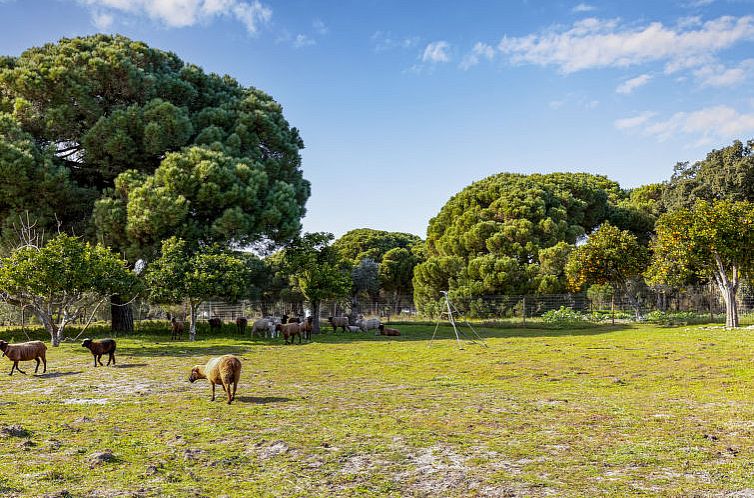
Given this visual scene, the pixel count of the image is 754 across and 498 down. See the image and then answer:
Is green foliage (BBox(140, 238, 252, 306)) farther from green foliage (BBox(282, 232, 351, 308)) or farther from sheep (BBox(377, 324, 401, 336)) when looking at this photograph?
sheep (BBox(377, 324, 401, 336))

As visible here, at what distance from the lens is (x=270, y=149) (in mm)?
36156

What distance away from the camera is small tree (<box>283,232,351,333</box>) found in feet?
103

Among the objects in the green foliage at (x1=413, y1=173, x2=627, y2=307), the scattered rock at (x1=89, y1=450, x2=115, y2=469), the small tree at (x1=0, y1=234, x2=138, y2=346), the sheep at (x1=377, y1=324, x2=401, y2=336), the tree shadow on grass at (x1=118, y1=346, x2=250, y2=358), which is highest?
the green foliage at (x1=413, y1=173, x2=627, y2=307)

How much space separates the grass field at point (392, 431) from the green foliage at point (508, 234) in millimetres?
26721

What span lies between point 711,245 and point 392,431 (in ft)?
79.7

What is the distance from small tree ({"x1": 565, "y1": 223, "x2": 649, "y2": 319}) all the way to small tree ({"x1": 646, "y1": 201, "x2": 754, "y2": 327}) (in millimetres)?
3005

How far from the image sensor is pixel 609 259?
32531 millimetres

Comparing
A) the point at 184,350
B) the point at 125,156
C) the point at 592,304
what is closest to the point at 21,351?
the point at 184,350

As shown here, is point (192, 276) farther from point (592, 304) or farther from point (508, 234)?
point (508, 234)

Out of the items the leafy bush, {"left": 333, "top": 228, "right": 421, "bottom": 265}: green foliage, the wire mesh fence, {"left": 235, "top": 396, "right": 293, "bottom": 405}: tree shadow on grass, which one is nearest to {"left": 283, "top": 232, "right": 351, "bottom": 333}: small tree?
the wire mesh fence

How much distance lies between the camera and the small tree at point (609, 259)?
106 ft

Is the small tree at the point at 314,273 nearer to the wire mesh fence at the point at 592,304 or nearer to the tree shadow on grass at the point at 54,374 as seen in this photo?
the wire mesh fence at the point at 592,304

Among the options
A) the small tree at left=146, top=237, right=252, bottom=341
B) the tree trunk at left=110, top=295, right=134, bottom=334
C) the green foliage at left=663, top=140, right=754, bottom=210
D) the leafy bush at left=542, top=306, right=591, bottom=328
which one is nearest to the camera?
the small tree at left=146, top=237, right=252, bottom=341

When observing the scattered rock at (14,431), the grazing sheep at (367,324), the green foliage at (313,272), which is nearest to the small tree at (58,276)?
the green foliage at (313,272)
